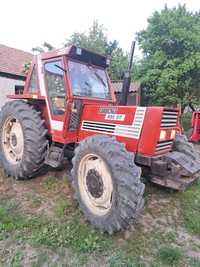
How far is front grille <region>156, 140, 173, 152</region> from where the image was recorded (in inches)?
Result: 123

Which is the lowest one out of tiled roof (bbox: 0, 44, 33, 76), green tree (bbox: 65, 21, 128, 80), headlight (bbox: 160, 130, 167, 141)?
headlight (bbox: 160, 130, 167, 141)

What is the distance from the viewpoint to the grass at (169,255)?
92.7 inches

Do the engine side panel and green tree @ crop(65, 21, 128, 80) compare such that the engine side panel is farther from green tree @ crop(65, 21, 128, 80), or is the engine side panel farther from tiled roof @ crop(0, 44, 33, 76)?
green tree @ crop(65, 21, 128, 80)

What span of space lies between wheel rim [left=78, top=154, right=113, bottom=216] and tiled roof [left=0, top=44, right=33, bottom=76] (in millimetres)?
9203

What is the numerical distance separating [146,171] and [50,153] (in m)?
1.64

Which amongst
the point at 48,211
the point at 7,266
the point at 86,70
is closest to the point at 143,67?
the point at 86,70

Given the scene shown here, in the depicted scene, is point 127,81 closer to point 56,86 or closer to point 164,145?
point 56,86

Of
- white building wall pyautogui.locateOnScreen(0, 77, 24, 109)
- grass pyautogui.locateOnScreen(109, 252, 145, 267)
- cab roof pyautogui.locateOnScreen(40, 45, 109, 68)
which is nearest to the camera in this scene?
grass pyautogui.locateOnScreen(109, 252, 145, 267)

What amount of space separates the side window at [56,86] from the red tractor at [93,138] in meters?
0.02

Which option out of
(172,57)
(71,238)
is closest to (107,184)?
(71,238)

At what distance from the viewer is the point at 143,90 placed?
41.0ft

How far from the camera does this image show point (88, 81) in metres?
3.99

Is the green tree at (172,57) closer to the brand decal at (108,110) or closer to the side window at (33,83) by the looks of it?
the side window at (33,83)

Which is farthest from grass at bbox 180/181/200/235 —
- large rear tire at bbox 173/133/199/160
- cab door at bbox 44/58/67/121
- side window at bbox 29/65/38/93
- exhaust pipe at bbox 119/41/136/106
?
side window at bbox 29/65/38/93
